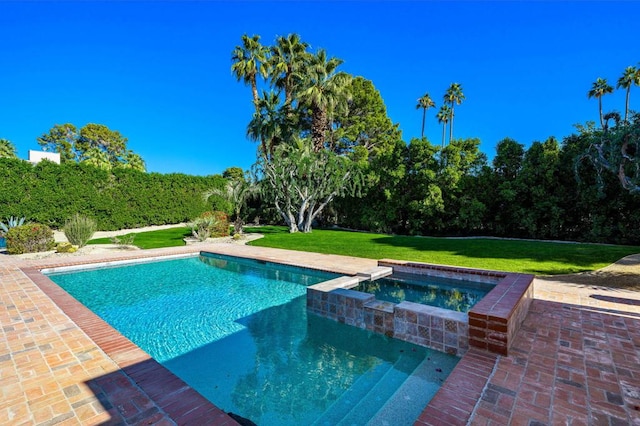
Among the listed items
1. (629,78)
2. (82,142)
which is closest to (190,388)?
(629,78)

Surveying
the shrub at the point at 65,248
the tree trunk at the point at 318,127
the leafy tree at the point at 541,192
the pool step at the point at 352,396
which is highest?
the tree trunk at the point at 318,127

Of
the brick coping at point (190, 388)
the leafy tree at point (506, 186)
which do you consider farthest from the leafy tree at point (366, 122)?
the brick coping at point (190, 388)

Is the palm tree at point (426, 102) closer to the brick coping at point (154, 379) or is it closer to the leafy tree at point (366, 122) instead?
the leafy tree at point (366, 122)

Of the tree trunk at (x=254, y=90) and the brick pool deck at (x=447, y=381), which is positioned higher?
the tree trunk at (x=254, y=90)

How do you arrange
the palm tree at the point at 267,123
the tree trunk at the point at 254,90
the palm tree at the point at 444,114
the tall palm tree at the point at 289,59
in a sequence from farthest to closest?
the palm tree at the point at 444,114
the tree trunk at the point at 254,90
the tall palm tree at the point at 289,59
the palm tree at the point at 267,123

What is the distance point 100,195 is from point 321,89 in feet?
50.8

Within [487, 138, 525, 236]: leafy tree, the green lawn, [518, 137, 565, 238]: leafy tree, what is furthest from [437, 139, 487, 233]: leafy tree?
the green lawn

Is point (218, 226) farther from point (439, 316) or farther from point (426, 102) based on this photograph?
point (426, 102)

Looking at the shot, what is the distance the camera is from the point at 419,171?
18656 mm

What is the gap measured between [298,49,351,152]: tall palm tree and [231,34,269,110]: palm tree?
5.17m

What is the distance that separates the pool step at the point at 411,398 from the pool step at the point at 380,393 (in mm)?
59

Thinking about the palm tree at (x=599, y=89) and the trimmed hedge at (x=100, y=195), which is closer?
the trimmed hedge at (x=100, y=195)

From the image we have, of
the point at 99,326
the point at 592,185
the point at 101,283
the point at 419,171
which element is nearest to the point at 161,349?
the point at 99,326

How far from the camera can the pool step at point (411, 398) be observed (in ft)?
9.31
